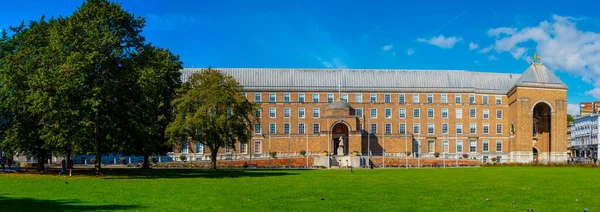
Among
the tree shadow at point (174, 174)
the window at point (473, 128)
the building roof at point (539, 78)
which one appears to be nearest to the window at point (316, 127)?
the window at point (473, 128)

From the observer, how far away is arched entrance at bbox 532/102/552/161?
11125 cm

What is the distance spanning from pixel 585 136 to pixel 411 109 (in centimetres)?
7225

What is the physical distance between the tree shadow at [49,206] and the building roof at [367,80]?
294 feet

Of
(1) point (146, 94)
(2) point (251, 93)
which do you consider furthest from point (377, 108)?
(1) point (146, 94)

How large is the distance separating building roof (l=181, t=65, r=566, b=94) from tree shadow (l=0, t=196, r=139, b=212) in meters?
89.5

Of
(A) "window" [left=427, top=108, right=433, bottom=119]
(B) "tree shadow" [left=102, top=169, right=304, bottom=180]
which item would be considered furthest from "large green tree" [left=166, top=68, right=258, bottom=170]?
(A) "window" [left=427, top=108, right=433, bottom=119]

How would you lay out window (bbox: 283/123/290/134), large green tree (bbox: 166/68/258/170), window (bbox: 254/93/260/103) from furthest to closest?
window (bbox: 254/93/260/103), window (bbox: 283/123/290/134), large green tree (bbox: 166/68/258/170)

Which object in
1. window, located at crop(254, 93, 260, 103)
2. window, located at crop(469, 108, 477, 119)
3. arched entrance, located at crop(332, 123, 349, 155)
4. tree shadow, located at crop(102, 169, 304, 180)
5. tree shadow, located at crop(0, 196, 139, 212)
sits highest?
window, located at crop(254, 93, 260, 103)

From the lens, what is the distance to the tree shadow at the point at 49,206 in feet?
72.1

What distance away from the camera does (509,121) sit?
115562 mm

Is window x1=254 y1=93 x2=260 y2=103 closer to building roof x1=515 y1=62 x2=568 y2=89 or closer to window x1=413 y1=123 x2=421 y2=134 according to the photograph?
window x1=413 y1=123 x2=421 y2=134

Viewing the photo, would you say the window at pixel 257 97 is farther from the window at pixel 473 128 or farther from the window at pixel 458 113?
the window at pixel 473 128

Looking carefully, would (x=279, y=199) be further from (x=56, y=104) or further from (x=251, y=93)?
(x=251, y=93)

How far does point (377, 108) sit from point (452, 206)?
9227 cm
